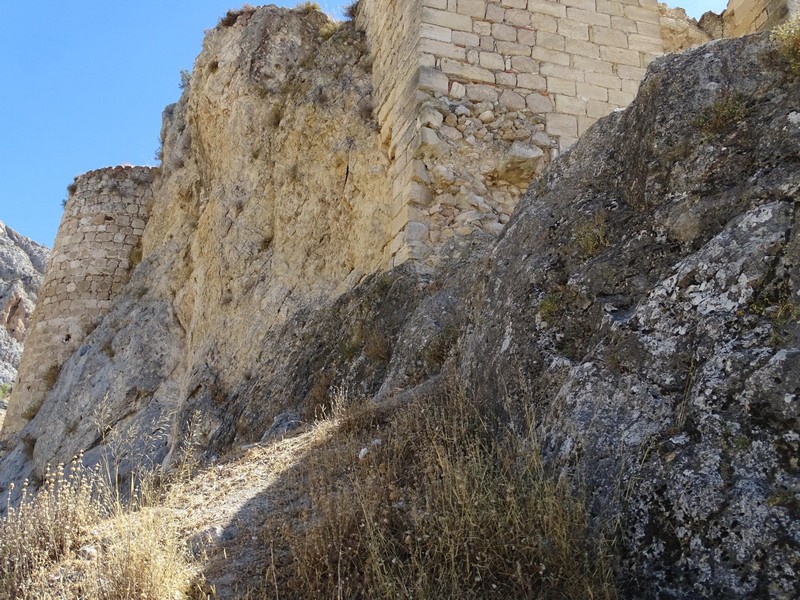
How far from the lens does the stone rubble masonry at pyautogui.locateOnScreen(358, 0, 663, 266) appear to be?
757 cm

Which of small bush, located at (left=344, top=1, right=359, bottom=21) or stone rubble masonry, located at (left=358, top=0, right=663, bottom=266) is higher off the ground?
small bush, located at (left=344, top=1, right=359, bottom=21)

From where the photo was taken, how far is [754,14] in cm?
934

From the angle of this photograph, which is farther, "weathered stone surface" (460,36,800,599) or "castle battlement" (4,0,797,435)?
"castle battlement" (4,0,797,435)

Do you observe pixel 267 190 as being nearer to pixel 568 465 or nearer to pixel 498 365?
pixel 498 365

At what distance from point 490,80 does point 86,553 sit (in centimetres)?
630

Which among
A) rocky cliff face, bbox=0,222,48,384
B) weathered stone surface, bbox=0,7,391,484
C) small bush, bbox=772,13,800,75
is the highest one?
rocky cliff face, bbox=0,222,48,384

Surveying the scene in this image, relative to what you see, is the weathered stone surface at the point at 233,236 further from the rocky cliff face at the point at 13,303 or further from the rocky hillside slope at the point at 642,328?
the rocky cliff face at the point at 13,303

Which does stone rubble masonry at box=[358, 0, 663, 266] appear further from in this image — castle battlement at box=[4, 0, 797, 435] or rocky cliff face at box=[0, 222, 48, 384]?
rocky cliff face at box=[0, 222, 48, 384]

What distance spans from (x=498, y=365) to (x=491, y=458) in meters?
0.81

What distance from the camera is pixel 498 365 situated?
377 centimetres

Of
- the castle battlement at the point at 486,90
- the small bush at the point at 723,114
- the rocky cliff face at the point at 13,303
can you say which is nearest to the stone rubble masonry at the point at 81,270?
the castle battlement at the point at 486,90

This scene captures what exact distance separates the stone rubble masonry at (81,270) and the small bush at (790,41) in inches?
510

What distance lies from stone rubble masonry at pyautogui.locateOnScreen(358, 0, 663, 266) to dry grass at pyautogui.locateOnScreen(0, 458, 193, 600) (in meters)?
4.33

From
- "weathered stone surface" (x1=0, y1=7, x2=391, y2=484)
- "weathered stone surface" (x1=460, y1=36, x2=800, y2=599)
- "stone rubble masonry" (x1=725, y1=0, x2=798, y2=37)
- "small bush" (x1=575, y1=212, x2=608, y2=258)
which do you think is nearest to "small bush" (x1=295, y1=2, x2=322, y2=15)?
"weathered stone surface" (x1=0, y1=7, x2=391, y2=484)
